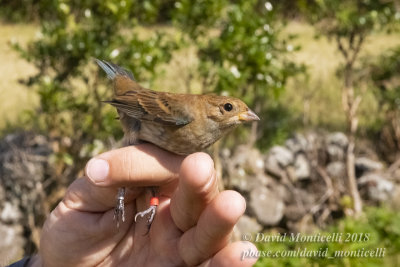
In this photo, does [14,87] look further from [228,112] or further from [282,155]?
[228,112]

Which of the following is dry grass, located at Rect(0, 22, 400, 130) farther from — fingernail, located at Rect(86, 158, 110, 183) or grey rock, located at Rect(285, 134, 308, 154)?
fingernail, located at Rect(86, 158, 110, 183)

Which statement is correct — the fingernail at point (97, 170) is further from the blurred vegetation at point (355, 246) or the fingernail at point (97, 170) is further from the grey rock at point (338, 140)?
the grey rock at point (338, 140)

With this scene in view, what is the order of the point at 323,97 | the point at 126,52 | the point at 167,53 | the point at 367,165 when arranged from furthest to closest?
the point at 323,97 → the point at 367,165 → the point at 167,53 → the point at 126,52

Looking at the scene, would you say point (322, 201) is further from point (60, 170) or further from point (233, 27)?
point (60, 170)

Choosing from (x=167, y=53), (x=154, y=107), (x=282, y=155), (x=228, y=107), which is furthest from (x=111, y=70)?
(x=282, y=155)

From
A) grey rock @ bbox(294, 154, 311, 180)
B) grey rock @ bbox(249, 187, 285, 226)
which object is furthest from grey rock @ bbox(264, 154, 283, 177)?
grey rock @ bbox(249, 187, 285, 226)

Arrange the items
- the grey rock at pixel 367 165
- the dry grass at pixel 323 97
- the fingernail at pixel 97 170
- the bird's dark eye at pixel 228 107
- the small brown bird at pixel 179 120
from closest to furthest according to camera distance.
Result: the fingernail at pixel 97 170
the small brown bird at pixel 179 120
the bird's dark eye at pixel 228 107
the grey rock at pixel 367 165
the dry grass at pixel 323 97

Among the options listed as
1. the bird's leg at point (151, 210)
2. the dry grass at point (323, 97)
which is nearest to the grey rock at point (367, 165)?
the dry grass at point (323, 97)
